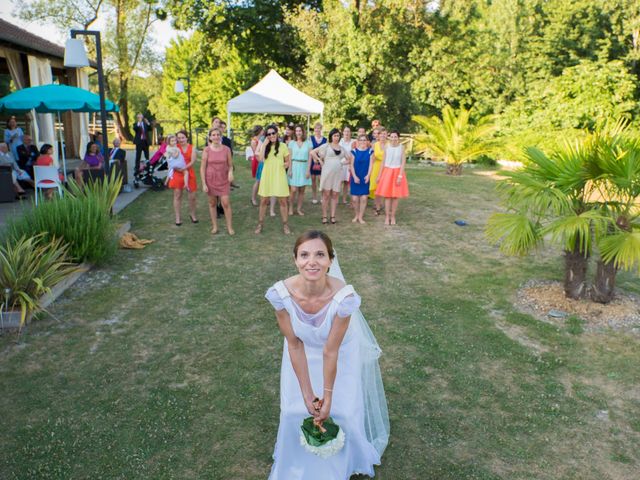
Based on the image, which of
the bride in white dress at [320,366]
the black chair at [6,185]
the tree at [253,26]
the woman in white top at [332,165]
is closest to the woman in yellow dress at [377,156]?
Answer: the woman in white top at [332,165]

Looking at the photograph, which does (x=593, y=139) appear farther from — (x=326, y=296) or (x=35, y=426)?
(x=35, y=426)

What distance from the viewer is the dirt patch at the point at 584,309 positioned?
218 inches

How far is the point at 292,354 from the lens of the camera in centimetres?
290

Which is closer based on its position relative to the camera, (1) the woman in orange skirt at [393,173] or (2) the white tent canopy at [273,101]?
(1) the woman in orange skirt at [393,173]

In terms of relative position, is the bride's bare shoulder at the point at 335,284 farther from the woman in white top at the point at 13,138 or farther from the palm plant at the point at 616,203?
the woman in white top at the point at 13,138

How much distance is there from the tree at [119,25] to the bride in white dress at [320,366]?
29.9 meters

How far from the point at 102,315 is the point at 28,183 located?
739cm

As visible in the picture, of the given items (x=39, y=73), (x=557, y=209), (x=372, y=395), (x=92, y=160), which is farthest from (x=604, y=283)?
(x=39, y=73)

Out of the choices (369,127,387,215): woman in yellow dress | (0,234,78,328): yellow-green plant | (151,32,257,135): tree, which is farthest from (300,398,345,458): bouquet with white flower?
(151,32,257,135): tree

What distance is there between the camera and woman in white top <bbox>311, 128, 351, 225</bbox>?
31.3ft

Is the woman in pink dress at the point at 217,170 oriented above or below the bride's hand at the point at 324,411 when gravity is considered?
above

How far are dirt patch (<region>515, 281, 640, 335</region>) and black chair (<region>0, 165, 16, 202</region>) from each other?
978cm

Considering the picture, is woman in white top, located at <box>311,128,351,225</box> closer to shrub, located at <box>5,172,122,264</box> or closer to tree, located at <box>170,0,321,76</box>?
shrub, located at <box>5,172,122,264</box>

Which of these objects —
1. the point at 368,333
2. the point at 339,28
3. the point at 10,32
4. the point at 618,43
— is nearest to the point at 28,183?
the point at 10,32
